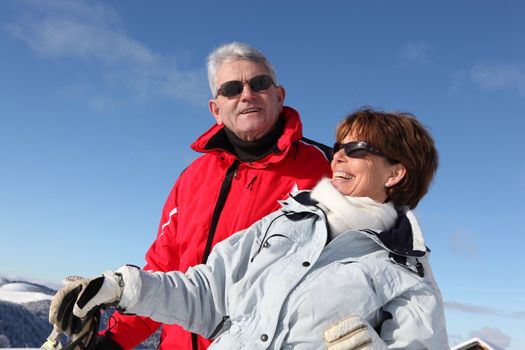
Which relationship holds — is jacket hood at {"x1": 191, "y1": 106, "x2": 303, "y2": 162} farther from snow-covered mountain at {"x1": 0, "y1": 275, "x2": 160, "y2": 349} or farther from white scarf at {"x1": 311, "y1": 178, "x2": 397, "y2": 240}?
snow-covered mountain at {"x1": 0, "y1": 275, "x2": 160, "y2": 349}

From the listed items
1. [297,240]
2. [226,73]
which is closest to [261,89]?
[226,73]

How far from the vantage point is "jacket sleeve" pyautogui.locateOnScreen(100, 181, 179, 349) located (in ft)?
10.5

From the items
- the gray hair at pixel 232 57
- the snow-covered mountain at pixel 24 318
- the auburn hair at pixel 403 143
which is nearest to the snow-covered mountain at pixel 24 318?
the snow-covered mountain at pixel 24 318

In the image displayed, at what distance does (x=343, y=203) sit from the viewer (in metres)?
2.42

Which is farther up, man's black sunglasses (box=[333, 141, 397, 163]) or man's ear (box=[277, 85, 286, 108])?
man's ear (box=[277, 85, 286, 108])

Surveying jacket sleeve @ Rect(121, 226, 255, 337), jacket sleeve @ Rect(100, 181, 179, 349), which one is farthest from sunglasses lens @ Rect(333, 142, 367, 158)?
jacket sleeve @ Rect(100, 181, 179, 349)

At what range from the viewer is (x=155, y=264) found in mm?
3414

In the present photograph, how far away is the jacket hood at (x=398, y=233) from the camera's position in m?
2.25

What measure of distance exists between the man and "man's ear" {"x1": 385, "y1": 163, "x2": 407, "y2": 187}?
67 cm

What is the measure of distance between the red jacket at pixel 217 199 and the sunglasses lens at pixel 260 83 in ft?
0.85

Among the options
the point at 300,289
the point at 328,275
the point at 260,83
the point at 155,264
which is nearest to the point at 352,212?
the point at 328,275

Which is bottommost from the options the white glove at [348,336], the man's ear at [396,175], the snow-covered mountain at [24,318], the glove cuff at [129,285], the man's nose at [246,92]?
the snow-covered mountain at [24,318]

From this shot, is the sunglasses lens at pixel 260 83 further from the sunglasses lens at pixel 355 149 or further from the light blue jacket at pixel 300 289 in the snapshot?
the light blue jacket at pixel 300 289

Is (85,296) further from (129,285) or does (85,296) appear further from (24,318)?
(24,318)
